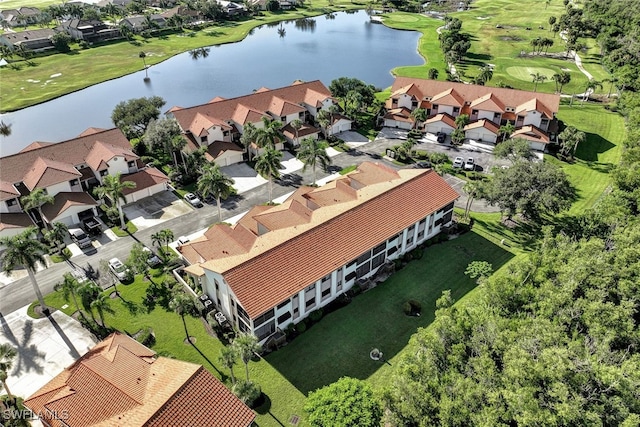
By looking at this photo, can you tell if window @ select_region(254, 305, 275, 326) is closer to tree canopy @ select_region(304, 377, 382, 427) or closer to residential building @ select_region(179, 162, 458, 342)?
residential building @ select_region(179, 162, 458, 342)

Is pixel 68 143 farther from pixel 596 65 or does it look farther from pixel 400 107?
pixel 596 65

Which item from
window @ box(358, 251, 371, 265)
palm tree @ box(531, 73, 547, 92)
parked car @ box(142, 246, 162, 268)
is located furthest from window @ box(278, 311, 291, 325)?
palm tree @ box(531, 73, 547, 92)

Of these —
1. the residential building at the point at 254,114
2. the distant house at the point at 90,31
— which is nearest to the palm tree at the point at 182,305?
the residential building at the point at 254,114

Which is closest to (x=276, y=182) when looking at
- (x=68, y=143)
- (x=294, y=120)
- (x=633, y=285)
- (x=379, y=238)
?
(x=294, y=120)

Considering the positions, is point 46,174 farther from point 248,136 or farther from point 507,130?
point 507,130

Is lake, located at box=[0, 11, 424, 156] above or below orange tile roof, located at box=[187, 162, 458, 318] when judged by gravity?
below

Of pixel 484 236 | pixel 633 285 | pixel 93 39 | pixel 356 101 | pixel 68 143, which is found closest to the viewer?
pixel 633 285
